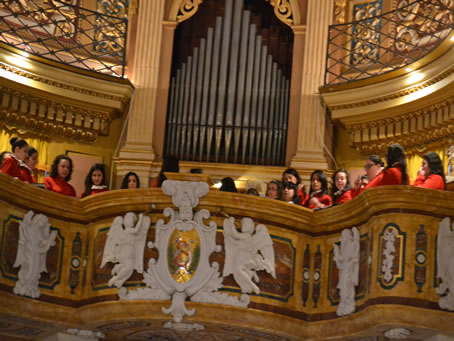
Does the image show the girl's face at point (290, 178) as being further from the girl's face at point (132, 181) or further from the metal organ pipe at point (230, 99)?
the metal organ pipe at point (230, 99)

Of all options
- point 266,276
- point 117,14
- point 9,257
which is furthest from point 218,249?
point 117,14

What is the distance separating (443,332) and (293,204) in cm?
172

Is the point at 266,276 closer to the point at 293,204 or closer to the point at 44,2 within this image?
the point at 293,204

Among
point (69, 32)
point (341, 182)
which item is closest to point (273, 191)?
point (341, 182)

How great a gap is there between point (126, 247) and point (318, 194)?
206cm

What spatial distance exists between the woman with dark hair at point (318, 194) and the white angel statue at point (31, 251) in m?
2.44

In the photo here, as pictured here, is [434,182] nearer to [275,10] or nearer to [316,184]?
[316,184]

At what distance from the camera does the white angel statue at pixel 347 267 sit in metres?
9.54

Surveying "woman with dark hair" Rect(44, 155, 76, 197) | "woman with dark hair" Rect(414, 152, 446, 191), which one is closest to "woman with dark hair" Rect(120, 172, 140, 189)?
"woman with dark hair" Rect(44, 155, 76, 197)

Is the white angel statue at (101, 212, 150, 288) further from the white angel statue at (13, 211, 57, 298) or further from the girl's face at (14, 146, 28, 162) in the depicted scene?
the girl's face at (14, 146, 28, 162)

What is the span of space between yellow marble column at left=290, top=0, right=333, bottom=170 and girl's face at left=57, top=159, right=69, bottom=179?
9.47 ft

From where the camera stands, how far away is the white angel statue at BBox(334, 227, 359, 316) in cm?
954

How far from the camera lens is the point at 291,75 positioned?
13.4 meters

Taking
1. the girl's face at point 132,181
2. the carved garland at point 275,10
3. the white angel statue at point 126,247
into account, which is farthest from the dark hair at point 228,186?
the carved garland at point 275,10
